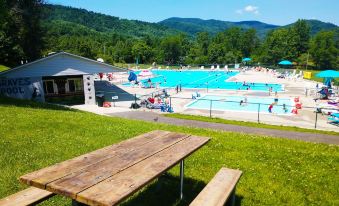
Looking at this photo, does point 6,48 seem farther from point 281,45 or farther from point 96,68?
point 281,45

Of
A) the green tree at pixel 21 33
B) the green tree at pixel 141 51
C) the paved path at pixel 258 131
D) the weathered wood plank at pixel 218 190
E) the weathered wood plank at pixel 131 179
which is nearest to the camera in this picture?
the weathered wood plank at pixel 131 179

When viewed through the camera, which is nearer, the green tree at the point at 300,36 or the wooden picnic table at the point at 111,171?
the wooden picnic table at the point at 111,171

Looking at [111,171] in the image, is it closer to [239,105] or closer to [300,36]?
[239,105]

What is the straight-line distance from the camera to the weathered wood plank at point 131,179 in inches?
113

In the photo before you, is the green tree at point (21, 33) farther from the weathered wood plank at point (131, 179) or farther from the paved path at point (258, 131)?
the weathered wood plank at point (131, 179)

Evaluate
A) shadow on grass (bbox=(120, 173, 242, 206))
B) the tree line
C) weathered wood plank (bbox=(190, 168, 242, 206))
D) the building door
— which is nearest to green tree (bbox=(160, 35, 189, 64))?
the tree line

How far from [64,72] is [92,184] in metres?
23.1

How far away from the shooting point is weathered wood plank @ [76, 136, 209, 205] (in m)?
2.87

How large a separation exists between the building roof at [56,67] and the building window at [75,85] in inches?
99.1

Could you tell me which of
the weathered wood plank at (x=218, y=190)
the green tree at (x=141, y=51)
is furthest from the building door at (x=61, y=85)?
the green tree at (x=141, y=51)

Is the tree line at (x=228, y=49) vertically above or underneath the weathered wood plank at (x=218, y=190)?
above

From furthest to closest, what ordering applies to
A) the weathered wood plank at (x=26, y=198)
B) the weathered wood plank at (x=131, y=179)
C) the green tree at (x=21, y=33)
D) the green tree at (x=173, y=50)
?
the green tree at (x=173, y=50) < the green tree at (x=21, y=33) < the weathered wood plank at (x=26, y=198) < the weathered wood plank at (x=131, y=179)

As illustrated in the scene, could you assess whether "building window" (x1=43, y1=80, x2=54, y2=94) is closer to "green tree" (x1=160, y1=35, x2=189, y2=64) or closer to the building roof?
the building roof

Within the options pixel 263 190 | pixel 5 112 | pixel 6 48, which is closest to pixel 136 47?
pixel 6 48
